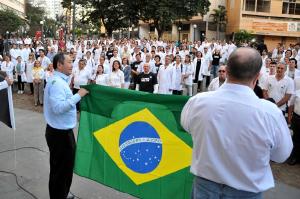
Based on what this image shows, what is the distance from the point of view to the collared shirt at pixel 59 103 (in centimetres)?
408

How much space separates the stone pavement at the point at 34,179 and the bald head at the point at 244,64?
3.18 m

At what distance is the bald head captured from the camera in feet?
7.47

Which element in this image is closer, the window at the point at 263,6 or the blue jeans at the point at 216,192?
the blue jeans at the point at 216,192

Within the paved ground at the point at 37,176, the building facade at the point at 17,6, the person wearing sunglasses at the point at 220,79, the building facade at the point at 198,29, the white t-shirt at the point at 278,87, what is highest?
the building facade at the point at 17,6

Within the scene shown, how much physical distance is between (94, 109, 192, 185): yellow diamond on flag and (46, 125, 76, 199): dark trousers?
487 millimetres

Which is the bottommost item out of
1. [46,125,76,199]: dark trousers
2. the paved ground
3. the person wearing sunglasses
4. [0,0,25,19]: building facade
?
the paved ground

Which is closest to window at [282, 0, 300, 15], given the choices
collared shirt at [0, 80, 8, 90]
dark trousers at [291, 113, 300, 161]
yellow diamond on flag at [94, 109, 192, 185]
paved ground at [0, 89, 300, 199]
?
dark trousers at [291, 113, 300, 161]

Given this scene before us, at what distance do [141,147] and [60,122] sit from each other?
3.17 feet

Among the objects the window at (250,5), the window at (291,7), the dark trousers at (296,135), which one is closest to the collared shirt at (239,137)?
the dark trousers at (296,135)

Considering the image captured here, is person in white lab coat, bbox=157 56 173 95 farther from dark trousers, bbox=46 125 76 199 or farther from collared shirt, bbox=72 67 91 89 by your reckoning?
dark trousers, bbox=46 125 76 199

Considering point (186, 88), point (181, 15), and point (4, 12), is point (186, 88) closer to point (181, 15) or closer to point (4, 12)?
point (181, 15)

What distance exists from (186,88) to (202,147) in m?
11.5

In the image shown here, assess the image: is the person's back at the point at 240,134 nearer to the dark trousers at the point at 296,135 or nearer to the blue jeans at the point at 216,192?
the blue jeans at the point at 216,192

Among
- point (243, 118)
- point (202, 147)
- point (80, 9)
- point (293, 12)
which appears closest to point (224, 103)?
point (243, 118)
